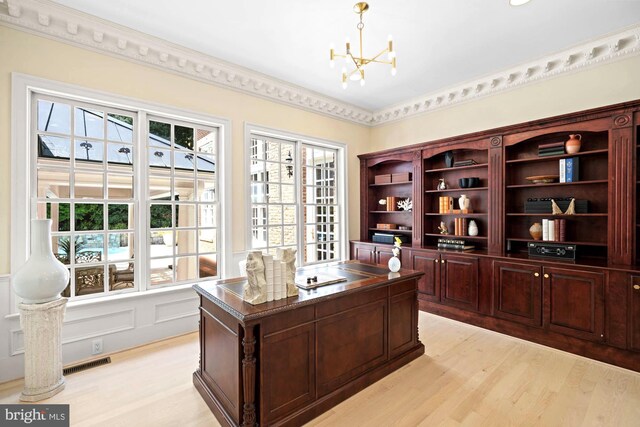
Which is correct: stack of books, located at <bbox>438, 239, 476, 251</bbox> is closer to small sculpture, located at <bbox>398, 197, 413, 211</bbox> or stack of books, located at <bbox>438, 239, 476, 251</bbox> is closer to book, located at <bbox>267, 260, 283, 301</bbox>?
small sculpture, located at <bbox>398, 197, 413, 211</bbox>


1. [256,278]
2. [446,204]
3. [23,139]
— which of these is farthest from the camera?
[446,204]

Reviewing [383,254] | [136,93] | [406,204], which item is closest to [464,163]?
[406,204]

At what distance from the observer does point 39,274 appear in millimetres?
2322

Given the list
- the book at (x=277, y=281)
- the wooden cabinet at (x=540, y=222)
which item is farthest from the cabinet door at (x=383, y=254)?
the book at (x=277, y=281)

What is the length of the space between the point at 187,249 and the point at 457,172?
3920mm

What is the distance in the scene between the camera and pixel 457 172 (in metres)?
4.45

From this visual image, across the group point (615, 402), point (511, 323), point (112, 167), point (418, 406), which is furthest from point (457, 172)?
point (112, 167)

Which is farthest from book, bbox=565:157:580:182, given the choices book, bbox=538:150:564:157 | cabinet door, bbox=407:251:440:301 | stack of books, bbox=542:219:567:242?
cabinet door, bbox=407:251:440:301

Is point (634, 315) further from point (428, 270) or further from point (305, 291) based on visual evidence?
point (305, 291)

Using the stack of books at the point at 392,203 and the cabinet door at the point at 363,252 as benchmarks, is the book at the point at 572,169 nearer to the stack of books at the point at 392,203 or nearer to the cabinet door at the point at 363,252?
the stack of books at the point at 392,203

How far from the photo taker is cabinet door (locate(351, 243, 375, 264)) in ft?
16.2

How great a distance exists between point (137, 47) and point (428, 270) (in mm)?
4424

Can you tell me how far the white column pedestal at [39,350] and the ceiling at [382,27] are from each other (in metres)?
2.64

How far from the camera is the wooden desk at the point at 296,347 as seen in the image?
1.87m
